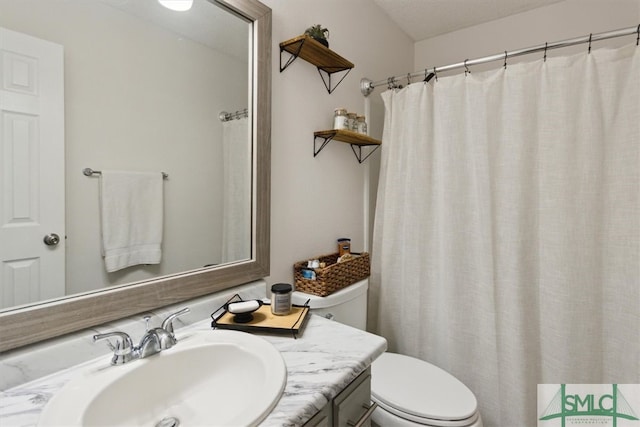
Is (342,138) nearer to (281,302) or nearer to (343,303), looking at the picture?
(343,303)

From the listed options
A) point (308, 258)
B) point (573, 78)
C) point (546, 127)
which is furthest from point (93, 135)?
point (573, 78)

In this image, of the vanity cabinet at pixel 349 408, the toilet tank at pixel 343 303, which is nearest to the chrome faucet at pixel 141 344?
the vanity cabinet at pixel 349 408

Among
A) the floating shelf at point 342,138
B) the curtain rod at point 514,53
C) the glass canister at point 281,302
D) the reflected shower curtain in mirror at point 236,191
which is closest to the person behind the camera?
the glass canister at point 281,302

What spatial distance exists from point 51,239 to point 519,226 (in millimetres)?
1685

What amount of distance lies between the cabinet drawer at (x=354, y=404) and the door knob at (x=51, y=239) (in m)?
0.77

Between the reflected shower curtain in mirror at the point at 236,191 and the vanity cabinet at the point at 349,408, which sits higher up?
the reflected shower curtain in mirror at the point at 236,191

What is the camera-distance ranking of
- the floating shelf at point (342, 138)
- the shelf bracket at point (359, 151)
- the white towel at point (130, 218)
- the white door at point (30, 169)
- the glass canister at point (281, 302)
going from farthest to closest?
1. the shelf bracket at point (359, 151)
2. the floating shelf at point (342, 138)
3. the glass canister at point (281, 302)
4. the white towel at point (130, 218)
5. the white door at point (30, 169)

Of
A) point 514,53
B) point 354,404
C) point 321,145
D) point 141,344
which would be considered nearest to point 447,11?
point 514,53

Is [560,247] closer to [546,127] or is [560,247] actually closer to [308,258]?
[546,127]

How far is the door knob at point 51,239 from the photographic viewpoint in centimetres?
75

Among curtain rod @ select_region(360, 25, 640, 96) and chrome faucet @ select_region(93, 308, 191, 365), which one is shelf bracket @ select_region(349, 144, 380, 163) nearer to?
curtain rod @ select_region(360, 25, 640, 96)

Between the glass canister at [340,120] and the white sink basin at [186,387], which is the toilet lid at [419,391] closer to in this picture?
the white sink basin at [186,387]

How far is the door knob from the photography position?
748 millimetres

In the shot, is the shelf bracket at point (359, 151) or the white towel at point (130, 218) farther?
the shelf bracket at point (359, 151)
